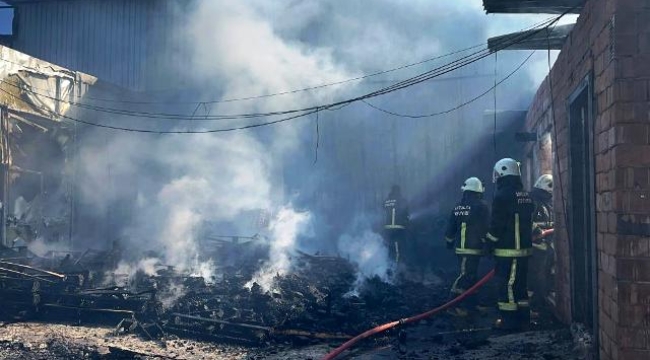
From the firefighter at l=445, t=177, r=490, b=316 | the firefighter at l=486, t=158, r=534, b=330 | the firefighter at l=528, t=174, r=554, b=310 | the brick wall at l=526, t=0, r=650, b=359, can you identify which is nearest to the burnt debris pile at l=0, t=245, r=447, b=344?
the firefighter at l=445, t=177, r=490, b=316

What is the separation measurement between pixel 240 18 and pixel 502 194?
14.2 meters

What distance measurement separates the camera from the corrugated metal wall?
757 inches

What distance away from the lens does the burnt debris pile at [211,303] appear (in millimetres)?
7195

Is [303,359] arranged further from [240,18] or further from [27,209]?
[240,18]

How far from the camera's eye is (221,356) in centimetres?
648

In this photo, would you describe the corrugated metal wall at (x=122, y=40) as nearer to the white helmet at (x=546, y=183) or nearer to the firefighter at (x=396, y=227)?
the firefighter at (x=396, y=227)

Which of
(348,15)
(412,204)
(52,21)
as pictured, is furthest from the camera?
(52,21)

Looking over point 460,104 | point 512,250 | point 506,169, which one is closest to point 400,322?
point 512,250

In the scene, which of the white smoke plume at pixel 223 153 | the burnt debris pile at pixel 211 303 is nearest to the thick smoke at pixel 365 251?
the burnt debris pile at pixel 211 303

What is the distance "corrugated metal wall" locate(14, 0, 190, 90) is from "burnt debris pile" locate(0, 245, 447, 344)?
10.3 m

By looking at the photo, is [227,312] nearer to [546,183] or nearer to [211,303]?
[211,303]

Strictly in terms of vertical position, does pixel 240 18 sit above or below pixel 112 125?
above

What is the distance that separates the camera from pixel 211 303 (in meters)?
8.34

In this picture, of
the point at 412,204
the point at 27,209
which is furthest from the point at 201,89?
the point at 412,204
